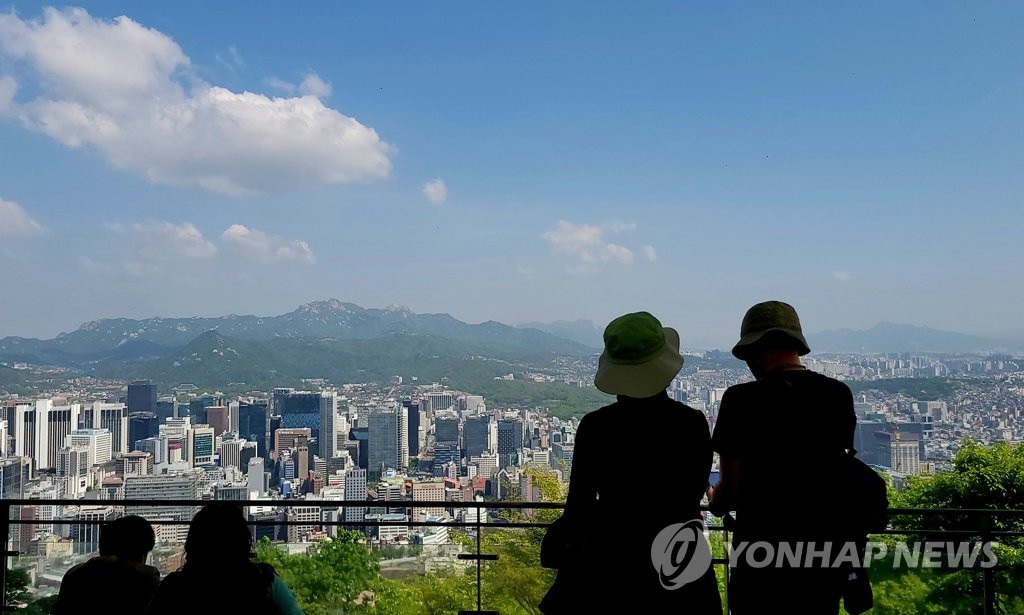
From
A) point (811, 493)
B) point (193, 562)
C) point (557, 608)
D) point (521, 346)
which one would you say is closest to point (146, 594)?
point (193, 562)

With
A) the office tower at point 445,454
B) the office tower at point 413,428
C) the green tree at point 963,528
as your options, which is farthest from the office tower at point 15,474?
the green tree at point 963,528

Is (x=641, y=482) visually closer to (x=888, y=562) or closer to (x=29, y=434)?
(x=888, y=562)

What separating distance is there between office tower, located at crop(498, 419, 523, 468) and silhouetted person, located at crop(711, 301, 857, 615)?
84.1 ft

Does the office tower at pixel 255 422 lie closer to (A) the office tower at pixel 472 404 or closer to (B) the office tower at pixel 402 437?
(B) the office tower at pixel 402 437

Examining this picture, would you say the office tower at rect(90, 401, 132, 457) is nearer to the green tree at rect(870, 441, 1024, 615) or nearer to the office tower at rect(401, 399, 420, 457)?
the office tower at rect(401, 399, 420, 457)

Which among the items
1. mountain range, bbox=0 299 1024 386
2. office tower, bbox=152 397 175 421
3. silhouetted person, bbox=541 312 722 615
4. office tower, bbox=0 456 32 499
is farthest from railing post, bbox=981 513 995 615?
office tower, bbox=152 397 175 421

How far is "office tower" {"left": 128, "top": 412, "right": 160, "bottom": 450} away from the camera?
123 ft

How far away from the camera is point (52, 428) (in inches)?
1319

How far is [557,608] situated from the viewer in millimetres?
1601

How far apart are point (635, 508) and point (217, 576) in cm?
126

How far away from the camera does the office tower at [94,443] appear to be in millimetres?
31250

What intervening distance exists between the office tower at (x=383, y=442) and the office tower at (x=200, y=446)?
821 centimetres

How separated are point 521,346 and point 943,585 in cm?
7836

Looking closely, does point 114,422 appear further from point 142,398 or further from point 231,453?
point 231,453
